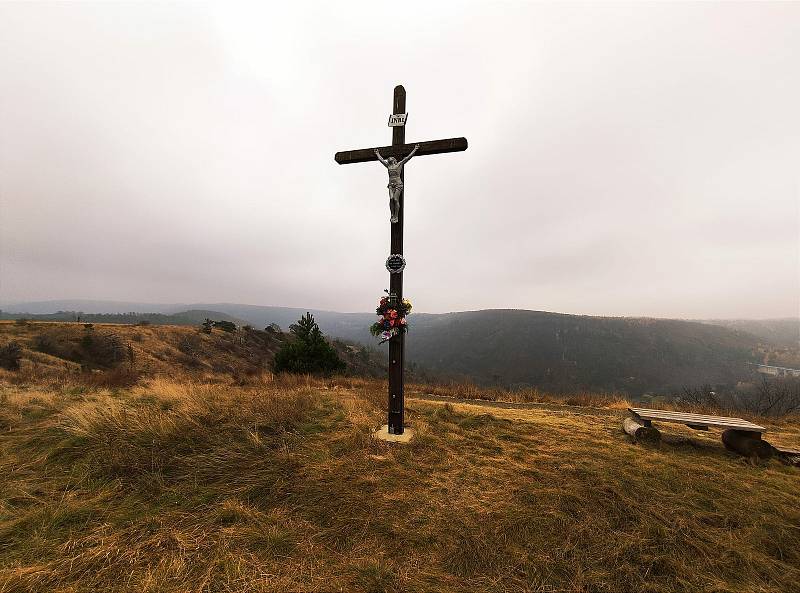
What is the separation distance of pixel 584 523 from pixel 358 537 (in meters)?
2.11

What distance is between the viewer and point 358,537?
265 cm

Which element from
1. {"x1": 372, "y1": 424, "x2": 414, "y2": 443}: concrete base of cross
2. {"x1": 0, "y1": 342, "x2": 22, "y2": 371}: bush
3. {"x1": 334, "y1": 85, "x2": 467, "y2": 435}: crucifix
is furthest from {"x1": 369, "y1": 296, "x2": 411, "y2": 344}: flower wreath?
{"x1": 0, "y1": 342, "x2": 22, "y2": 371}: bush

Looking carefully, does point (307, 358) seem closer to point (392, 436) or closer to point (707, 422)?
point (392, 436)

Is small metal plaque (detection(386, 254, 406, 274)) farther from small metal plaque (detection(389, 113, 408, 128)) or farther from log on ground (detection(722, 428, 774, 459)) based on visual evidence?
log on ground (detection(722, 428, 774, 459))

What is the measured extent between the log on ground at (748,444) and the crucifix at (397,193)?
519 centimetres

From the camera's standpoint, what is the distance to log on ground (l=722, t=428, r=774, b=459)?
4.45 meters

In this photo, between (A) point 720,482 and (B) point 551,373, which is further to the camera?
(B) point 551,373

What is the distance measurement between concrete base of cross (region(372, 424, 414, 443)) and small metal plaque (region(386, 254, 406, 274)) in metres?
2.82

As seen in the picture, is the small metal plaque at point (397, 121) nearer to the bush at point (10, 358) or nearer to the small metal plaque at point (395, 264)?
the small metal plaque at point (395, 264)

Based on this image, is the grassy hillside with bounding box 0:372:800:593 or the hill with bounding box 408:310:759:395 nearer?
the grassy hillside with bounding box 0:372:800:593

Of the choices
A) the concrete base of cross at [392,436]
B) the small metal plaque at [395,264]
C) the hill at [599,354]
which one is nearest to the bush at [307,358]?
the concrete base of cross at [392,436]

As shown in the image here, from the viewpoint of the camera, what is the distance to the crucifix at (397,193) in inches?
209

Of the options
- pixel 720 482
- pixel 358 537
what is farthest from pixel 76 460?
pixel 720 482

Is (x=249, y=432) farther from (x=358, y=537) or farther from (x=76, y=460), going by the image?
(x=358, y=537)
